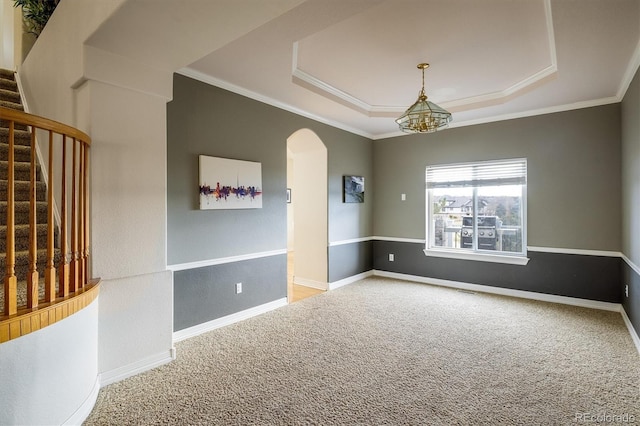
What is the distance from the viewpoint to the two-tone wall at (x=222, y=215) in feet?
9.91

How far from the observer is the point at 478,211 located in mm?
4859

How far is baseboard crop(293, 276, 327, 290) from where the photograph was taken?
496 cm

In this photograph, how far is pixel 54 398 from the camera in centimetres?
171

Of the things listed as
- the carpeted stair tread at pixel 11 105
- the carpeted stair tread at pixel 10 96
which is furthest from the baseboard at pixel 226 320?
the carpeted stair tread at pixel 10 96

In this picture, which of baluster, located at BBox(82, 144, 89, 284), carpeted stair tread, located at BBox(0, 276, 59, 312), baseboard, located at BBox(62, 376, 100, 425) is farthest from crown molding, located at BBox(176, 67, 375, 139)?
baseboard, located at BBox(62, 376, 100, 425)

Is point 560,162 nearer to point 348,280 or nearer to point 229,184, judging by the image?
point 348,280

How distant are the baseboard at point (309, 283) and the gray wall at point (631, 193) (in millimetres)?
3523

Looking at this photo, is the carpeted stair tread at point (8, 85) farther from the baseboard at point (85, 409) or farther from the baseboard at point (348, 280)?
the baseboard at point (348, 280)

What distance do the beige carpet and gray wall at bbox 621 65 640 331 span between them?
1.42ft

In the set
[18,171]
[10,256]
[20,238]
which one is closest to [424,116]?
[10,256]

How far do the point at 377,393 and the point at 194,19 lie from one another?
2.68 metres

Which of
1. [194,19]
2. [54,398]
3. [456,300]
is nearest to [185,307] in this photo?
[54,398]

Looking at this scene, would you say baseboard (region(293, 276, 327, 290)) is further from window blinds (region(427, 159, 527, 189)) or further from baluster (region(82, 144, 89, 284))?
baluster (region(82, 144, 89, 284))

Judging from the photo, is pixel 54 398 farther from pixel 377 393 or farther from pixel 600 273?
pixel 600 273
